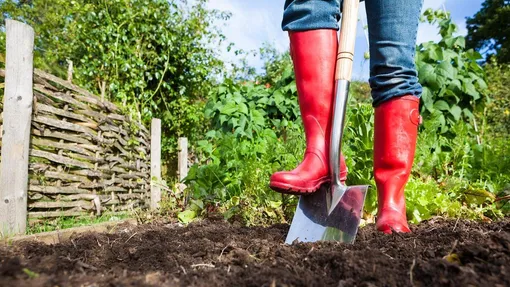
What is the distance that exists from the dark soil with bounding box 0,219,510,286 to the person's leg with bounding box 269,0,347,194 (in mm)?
350

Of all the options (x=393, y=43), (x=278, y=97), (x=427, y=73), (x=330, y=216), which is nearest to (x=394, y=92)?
(x=393, y=43)

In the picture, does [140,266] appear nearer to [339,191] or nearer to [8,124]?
[339,191]

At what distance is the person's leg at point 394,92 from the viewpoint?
1657 mm

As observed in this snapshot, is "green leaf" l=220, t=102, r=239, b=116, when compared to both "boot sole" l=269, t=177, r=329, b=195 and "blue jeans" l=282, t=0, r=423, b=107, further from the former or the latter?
"boot sole" l=269, t=177, r=329, b=195

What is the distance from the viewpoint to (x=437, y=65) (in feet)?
15.0

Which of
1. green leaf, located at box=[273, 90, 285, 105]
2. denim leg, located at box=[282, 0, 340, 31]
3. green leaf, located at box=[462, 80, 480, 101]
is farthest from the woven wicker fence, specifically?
green leaf, located at box=[462, 80, 480, 101]

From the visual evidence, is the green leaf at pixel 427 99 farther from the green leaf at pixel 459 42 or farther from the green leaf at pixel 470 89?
the green leaf at pixel 459 42

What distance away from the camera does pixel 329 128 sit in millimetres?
1633

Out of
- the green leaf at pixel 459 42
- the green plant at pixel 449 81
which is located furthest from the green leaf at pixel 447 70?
the green leaf at pixel 459 42

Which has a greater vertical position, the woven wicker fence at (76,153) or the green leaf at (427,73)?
the green leaf at (427,73)

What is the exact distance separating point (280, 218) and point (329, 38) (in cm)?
125

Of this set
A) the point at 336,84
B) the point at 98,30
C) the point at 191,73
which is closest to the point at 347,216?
the point at 336,84

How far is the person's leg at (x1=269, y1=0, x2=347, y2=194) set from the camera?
1.60 metres

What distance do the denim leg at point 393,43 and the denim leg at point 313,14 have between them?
17cm
